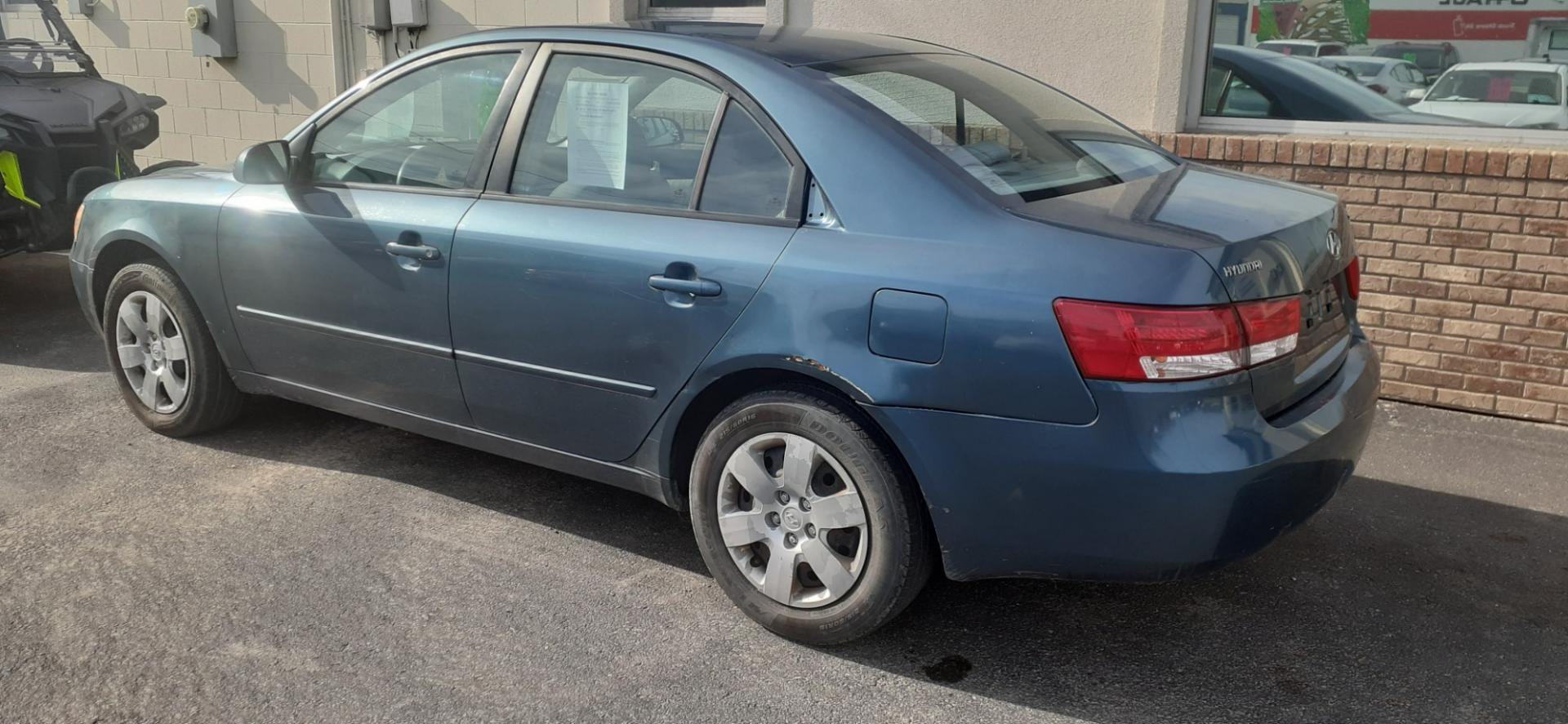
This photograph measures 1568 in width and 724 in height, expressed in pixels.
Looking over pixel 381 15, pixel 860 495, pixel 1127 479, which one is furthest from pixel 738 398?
pixel 381 15

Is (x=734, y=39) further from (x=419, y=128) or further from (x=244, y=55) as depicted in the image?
(x=244, y=55)

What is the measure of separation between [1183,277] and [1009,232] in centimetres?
39

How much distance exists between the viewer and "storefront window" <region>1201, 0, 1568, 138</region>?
520 cm

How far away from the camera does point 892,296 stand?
2912mm

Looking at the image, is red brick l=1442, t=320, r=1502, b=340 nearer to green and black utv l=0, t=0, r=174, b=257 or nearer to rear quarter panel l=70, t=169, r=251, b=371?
rear quarter panel l=70, t=169, r=251, b=371

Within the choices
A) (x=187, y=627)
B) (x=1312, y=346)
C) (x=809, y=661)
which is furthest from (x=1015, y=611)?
(x=187, y=627)

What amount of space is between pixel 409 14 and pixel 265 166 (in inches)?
173


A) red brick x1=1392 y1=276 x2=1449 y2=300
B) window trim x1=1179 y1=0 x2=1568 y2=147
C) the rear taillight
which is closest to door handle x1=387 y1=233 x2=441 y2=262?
the rear taillight

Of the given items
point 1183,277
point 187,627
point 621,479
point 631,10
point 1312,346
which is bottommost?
point 187,627

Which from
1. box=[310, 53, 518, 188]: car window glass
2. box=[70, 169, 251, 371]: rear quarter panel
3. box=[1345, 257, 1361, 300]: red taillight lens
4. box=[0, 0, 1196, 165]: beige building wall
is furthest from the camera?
box=[0, 0, 1196, 165]: beige building wall

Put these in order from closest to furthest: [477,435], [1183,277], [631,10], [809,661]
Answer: [1183,277]
[809,661]
[477,435]
[631,10]

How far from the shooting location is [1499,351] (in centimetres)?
514

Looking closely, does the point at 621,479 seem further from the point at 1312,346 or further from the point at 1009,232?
the point at 1312,346

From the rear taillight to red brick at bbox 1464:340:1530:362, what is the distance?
3025 millimetres
